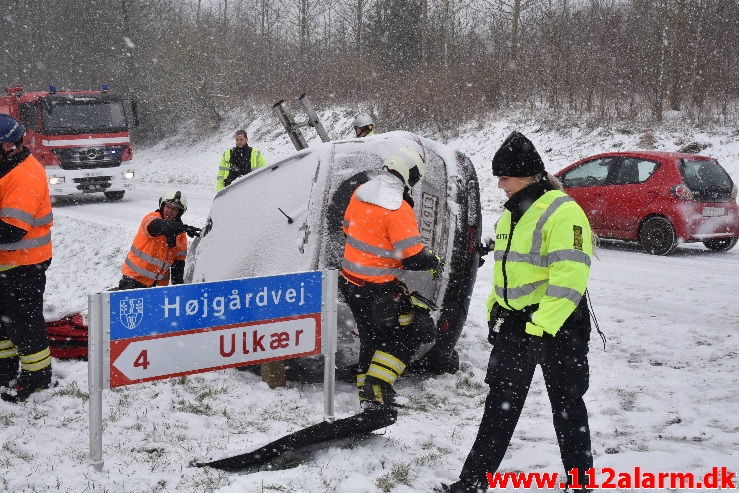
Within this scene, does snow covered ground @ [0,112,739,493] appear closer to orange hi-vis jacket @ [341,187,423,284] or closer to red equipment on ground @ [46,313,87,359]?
red equipment on ground @ [46,313,87,359]

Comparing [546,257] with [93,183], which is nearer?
[546,257]

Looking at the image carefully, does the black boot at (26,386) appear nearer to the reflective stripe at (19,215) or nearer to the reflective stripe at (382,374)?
the reflective stripe at (19,215)

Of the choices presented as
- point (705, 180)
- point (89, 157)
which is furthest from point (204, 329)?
point (89, 157)

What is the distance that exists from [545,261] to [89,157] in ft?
52.3

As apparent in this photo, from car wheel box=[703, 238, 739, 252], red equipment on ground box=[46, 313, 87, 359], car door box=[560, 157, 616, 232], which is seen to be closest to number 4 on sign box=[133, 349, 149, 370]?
red equipment on ground box=[46, 313, 87, 359]

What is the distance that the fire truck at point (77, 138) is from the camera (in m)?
16.5

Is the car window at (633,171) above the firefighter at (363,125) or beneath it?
beneath

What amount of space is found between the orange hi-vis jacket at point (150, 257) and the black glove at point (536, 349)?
400 centimetres

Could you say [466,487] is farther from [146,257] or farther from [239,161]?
[239,161]

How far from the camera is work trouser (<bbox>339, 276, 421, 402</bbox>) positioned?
4336 mm

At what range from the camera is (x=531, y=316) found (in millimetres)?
3105

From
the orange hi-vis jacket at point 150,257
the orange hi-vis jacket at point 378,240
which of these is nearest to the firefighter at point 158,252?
the orange hi-vis jacket at point 150,257

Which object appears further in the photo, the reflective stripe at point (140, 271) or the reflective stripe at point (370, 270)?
the reflective stripe at point (140, 271)

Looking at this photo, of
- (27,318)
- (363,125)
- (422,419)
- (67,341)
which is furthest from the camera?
(363,125)
